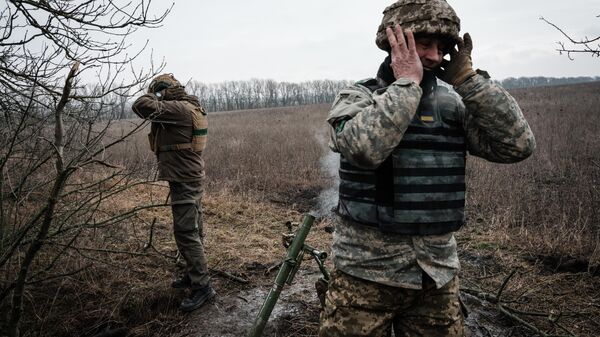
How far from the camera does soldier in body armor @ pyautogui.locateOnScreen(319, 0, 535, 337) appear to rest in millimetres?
1565

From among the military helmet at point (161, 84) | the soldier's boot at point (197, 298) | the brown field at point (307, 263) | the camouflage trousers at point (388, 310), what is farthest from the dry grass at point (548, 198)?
the military helmet at point (161, 84)

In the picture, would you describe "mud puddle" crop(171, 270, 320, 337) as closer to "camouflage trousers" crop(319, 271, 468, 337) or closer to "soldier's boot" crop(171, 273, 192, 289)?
"soldier's boot" crop(171, 273, 192, 289)

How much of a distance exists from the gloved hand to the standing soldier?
247 cm

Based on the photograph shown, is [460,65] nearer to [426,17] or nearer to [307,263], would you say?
[426,17]

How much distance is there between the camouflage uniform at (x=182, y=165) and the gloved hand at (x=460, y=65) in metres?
2.45

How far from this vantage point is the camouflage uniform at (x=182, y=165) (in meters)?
3.39

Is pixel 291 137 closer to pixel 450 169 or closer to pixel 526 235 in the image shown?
pixel 526 235

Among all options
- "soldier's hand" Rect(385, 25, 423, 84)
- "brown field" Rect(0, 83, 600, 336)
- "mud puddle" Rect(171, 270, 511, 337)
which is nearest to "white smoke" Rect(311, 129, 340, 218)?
"brown field" Rect(0, 83, 600, 336)

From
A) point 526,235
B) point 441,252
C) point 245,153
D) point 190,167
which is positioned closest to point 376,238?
point 441,252

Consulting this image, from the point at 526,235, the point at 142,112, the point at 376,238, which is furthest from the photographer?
the point at 526,235

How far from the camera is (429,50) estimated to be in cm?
166

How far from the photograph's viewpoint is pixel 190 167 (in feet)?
11.4

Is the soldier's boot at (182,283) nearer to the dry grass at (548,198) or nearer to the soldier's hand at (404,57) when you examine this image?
the soldier's hand at (404,57)

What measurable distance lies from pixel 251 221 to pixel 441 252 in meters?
5.18
